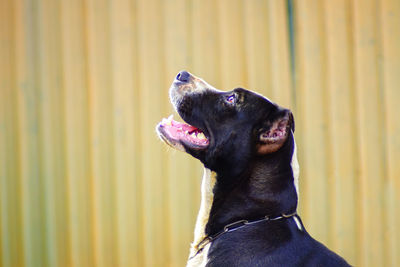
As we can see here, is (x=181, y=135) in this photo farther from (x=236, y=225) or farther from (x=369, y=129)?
(x=369, y=129)

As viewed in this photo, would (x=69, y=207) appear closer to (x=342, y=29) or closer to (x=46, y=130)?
(x=46, y=130)

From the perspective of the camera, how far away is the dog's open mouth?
2848 millimetres

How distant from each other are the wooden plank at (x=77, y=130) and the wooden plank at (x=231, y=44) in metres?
0.97

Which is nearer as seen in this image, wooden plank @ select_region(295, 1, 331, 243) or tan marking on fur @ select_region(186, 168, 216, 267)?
tan marking on fur @ select_region(186, 168, 216, 267)

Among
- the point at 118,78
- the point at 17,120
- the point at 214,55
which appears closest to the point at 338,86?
the point at 214,55

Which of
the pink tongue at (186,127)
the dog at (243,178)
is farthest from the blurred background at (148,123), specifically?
the dog at (243,178)

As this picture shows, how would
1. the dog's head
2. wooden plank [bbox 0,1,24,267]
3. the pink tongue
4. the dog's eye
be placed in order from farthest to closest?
wooden plank [bbox 0,1,24,267]
the pink tongue
the dog's eye
the dog's head

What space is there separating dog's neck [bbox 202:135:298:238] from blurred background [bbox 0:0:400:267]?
1319 millimetres

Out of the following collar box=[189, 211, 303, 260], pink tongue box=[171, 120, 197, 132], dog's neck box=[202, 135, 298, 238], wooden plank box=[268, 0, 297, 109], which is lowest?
collar box=[189, 211, 303, 260]

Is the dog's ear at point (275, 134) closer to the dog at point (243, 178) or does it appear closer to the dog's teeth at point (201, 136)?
the dog at point (243, 178)

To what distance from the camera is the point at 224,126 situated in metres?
2.81

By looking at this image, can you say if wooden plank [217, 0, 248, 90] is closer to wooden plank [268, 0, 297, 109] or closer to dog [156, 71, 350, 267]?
wooden plank [268, 0, 297, 109]

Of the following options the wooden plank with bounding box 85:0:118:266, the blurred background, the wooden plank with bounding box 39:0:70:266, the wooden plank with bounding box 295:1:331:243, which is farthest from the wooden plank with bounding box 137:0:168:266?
the wooden plank with bounding box 295:1:331:243

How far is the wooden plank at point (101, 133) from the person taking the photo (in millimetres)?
4016
